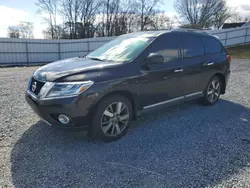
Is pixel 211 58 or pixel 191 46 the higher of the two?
pixel 191 46

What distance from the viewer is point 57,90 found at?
286cm

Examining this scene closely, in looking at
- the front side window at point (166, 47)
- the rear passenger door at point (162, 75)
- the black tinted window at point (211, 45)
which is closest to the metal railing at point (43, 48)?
the black tinted window at point (211, 45)

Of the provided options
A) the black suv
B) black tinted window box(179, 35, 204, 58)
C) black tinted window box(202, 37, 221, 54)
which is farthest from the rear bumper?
black tinted window box(202, 37, 221, 54)

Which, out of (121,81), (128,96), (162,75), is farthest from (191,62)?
(121,81)

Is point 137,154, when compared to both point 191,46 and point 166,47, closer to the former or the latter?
point 166,47

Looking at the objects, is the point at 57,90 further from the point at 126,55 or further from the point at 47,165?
the point at 126,55

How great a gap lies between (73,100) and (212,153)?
86.8 inches

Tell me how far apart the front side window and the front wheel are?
1.52 metres

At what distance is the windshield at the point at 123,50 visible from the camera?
3.55 m

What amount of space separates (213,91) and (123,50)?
278 cm

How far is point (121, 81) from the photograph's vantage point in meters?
3.21

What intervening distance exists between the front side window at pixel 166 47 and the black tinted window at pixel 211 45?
1.16 meters

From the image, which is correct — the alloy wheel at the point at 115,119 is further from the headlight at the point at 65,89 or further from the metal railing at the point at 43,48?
the metal railing at the point at 43,48

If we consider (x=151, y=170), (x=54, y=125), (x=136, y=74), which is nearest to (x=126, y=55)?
(x=136, y=74)
